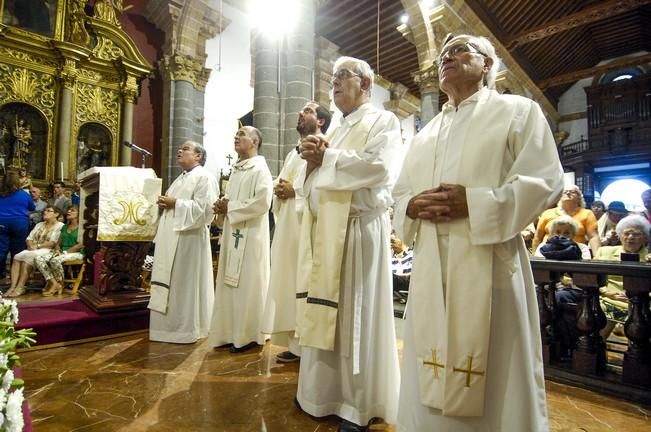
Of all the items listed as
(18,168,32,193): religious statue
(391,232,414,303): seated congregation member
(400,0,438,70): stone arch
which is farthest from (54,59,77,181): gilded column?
(400,0,438,70): stone arch

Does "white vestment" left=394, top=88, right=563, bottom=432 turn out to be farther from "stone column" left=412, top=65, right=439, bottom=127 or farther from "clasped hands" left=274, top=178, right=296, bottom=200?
"stone column" left=412, top=65, right=439, bottom=127

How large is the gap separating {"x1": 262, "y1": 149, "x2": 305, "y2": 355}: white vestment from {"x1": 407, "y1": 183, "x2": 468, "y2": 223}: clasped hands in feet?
3.50

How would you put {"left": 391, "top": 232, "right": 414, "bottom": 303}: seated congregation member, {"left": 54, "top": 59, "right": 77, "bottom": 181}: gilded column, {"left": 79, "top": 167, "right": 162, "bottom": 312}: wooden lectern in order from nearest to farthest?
{"left": 79, "top": 167, "right": 162, "bottom": 312}: wooden lectern, {"left": 391, "top": 232, "right": 414, "bottom": 303}: seated congregation member, {"left": 54, "top": 59, "right": 77, "bottom": 181}: gilded column

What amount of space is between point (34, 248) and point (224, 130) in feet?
18.2

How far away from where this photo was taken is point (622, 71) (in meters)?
18.5

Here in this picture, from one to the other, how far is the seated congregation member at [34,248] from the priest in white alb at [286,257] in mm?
4540

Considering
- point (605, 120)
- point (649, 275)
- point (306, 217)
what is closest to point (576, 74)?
point (605, 120)

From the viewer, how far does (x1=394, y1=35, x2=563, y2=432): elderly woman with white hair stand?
1377 mm

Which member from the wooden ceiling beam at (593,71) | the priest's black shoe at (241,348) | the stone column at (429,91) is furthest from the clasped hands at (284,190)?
the wooden ceiling beam at (593,71)

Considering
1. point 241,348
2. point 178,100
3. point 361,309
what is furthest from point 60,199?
point 361,309

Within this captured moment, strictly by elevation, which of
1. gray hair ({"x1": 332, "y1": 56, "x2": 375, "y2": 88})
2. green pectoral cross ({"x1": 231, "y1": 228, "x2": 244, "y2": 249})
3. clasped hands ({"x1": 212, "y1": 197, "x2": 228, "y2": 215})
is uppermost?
gray hair ({"x1": 332, "y1": 56, "x2": 375, "y2": 88})

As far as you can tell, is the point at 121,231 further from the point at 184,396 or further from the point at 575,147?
the point at 575,147

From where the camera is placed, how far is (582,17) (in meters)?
10.3

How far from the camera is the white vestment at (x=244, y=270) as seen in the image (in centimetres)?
329
